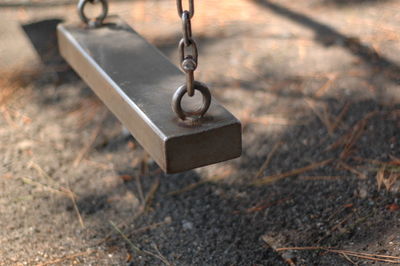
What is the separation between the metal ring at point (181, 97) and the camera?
1600 mm

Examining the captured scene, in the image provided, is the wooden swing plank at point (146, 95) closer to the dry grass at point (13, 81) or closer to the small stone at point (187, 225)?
the small stone at point (187, 225)

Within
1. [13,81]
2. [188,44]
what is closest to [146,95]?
[188,44]

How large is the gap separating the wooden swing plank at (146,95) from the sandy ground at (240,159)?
1.49ft

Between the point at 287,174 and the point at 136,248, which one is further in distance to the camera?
the point at 287,174

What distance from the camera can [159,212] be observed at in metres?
2.25

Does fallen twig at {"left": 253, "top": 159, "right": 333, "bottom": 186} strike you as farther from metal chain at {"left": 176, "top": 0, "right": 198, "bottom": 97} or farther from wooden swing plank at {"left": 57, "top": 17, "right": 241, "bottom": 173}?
metal chain at {"left": 176, "top": 0, "right": 198, "bottom": 97}

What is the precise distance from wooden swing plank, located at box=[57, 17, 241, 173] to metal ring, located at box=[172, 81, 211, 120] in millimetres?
25

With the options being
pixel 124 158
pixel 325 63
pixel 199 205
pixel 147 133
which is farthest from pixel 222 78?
pixel 147 133

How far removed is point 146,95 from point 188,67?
1.13ft

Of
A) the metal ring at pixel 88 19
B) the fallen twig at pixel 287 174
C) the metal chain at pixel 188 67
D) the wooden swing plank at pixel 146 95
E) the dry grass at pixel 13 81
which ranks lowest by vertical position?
the fallen twig at pixel 287 174

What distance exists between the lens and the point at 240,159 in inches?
98.7

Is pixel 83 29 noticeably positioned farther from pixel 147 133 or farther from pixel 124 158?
pixel 147 133

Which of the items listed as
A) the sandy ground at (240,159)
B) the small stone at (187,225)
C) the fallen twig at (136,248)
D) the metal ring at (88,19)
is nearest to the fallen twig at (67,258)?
the sandy ground at (240,159)

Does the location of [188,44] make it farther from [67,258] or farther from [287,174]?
[287,174]
